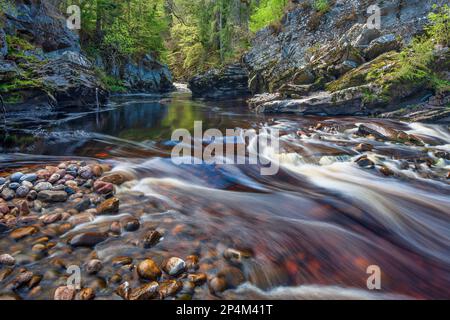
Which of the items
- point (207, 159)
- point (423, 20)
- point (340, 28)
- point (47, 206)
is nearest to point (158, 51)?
point (340, 28)

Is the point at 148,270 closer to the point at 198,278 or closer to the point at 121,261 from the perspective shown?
the point at 121,261

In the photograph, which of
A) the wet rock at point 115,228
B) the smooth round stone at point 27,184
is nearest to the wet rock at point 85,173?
the smooth round stone at point 27,184

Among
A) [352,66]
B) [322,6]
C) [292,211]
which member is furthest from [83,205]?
[322,6]

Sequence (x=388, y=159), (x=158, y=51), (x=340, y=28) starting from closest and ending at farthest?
(x=388, y=159) → (x=340, y=28) → (x=158, y=51)

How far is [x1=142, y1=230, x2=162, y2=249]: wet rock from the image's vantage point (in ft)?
10.4

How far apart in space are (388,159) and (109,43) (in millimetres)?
24015

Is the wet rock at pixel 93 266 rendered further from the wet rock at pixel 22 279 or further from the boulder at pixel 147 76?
the boulder at pixel 147 76

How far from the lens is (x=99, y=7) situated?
22984mm

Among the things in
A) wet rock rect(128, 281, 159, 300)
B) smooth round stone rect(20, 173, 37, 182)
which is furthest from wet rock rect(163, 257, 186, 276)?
smooth round stone rect(20, 173, 37, 182)

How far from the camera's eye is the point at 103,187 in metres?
4.35

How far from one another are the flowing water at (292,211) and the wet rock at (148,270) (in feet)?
0.91

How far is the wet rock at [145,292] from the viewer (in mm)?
2402

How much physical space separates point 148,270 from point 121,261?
1.20 feet
